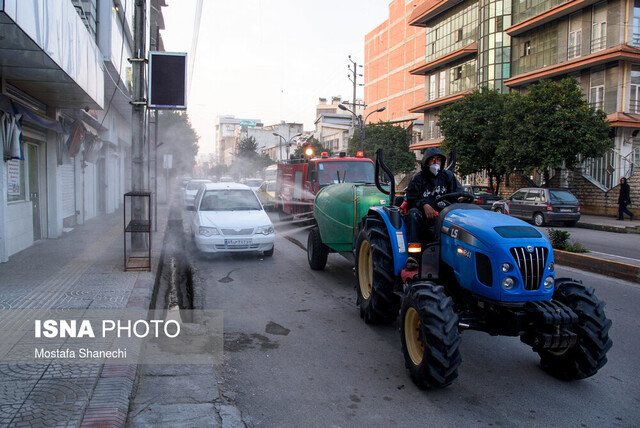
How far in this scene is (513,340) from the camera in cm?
575

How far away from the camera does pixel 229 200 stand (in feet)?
39.9

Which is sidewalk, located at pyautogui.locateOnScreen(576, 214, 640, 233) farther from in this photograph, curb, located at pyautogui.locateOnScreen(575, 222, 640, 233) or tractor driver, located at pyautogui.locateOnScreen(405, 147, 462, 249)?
tractor driver, located at pyautogui.locateOnScreen(405, 147, 462, 249)

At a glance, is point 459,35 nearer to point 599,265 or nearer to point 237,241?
point 599,265

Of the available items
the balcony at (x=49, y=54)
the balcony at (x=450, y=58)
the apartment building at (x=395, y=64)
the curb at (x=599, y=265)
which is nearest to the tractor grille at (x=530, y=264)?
the balcony at (x=49, y=54)

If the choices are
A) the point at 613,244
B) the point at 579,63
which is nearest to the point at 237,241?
the point at 613,244

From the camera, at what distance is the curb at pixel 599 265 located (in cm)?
897

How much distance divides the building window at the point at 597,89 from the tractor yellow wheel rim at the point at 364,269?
80.6ft

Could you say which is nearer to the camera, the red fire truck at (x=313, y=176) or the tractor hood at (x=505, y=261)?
the tractor hood at (x=505, y=261)

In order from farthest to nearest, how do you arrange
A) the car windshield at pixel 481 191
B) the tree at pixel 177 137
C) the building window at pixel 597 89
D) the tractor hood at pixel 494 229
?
the tree at pixel 177 137 → the building window at pixel 597 89 → the car windshield at pixel 481 191 → the tractor hood at pixel 494 229

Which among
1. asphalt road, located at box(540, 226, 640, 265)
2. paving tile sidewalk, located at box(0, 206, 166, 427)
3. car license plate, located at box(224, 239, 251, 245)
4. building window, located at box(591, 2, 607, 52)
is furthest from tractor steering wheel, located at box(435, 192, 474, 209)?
building window, located at box(591, 2, 607, 52)

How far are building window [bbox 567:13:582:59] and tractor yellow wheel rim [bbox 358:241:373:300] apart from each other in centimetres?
2681

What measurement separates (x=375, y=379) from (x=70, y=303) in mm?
4108

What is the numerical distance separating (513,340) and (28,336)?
208 inches

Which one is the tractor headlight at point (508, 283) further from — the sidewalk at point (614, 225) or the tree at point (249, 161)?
the tree at point (249, 161)
